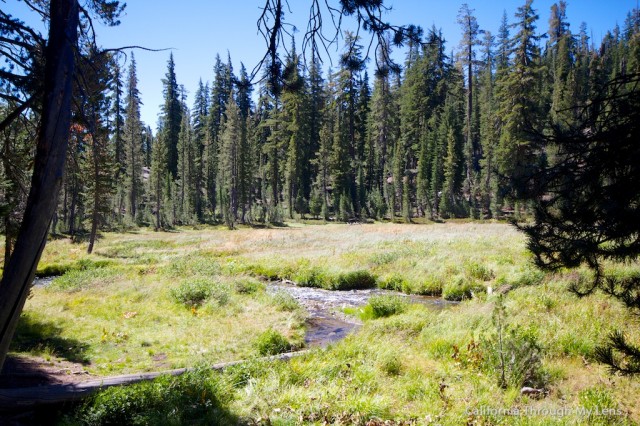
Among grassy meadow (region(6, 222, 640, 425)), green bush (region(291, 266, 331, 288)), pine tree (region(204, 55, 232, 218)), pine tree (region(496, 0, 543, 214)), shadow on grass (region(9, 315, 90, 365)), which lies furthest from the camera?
pine tree (region(204, 55, 232, 218))

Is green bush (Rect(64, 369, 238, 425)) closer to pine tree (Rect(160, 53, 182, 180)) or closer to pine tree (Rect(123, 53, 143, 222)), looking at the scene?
pine tree (Rect(123, 53, 143, 222))

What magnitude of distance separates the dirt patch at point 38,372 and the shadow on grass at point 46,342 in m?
0.51

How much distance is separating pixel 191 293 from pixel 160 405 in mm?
9123

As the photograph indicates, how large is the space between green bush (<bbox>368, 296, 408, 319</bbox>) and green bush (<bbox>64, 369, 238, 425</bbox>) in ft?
23.7

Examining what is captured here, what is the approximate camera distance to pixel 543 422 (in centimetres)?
525

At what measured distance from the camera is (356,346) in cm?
884

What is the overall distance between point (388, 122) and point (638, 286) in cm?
6177

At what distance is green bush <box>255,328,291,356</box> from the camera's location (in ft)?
31.8

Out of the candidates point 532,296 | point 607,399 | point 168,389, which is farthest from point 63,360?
point 532,296

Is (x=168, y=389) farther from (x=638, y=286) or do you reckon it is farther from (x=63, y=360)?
(x=638, y=286)

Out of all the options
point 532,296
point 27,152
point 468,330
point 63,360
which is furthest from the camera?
point 532,296

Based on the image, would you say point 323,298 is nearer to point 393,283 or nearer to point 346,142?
point 393,283

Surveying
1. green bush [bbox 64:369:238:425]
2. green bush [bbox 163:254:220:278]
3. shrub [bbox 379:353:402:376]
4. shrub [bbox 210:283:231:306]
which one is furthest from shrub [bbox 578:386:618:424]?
green bush [bbox 163:254:220:278]

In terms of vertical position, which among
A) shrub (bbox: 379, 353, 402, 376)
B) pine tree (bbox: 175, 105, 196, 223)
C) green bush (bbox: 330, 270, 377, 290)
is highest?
pine tree (bbox: 175, 105, 196, 223)
